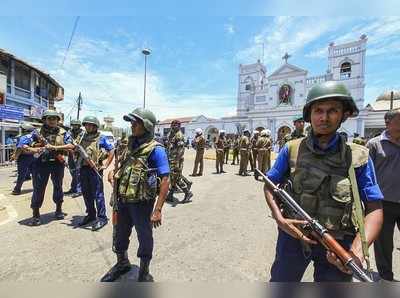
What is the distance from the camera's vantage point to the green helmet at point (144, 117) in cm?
244

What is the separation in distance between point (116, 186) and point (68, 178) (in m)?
7.02

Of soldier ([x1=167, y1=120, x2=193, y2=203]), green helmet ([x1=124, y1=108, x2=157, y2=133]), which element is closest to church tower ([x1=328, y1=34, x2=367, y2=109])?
soldier ([x1=167, y1=120, x2=193, y2=203])

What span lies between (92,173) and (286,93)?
4095 cm

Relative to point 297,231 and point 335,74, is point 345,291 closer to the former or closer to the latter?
point 297,231

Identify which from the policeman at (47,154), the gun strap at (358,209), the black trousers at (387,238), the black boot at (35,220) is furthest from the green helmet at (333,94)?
the black boot at (35,220)

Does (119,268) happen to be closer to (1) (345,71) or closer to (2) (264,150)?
(2) (264,150)

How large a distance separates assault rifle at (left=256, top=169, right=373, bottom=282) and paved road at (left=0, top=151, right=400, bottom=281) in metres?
1.42

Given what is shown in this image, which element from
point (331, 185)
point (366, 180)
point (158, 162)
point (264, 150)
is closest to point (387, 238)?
point (366, 180)

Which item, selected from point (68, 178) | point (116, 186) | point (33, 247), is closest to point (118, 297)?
point (116, 186)

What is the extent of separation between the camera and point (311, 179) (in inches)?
58.0

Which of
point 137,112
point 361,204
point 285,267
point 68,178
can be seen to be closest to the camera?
point 361,204

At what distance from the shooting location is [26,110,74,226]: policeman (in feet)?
12.6

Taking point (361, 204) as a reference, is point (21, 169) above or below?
below

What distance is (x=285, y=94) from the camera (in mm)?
40969
